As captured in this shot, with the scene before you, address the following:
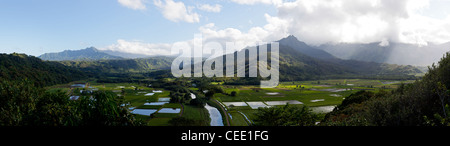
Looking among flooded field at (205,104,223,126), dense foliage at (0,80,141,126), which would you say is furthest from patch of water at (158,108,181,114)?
dense foliage at (0,80,141,126)

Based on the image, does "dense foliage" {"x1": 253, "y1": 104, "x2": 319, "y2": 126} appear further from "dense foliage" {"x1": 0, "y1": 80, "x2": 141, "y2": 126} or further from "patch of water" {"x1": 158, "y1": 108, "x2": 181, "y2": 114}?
"patch of water" {"x1": 158, "y1": 108, "x2": 181, "y2": 114}

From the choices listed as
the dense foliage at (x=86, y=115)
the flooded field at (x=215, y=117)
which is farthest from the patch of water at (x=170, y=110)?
the dense foliage at (x=86, y=115)

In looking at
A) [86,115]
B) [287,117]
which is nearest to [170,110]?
[287,117]

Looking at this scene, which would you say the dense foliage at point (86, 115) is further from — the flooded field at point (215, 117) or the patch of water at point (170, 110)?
the patch of water at point (170, 110)

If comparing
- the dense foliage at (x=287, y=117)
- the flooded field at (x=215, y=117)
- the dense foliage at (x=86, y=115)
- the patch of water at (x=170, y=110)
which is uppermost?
the dense foliage at (x=86, y=115)

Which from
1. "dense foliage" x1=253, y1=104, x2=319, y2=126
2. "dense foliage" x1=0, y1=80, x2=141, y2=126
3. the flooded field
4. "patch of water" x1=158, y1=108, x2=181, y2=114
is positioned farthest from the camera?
Answer: "patch of water" x1=158, y1=108, x2=181, y2=114

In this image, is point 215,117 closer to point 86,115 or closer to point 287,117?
point 287,117
